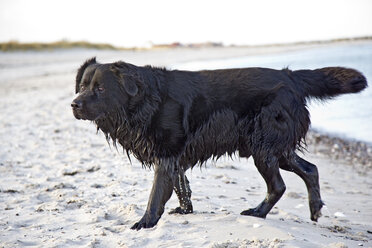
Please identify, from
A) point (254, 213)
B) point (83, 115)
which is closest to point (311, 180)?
point (254, 213)

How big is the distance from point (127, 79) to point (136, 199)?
1493 mm

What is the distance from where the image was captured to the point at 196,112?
4332 mm

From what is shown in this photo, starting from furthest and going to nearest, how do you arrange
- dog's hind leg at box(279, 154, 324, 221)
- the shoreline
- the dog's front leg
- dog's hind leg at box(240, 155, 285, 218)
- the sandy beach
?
1. the shoreline
2. dog's hind leg at box(279, 154, 324, 221)
3. dog's hind leg at box(240, 155, 285, 218)
4. the dog's front leg
5. the sandy beach

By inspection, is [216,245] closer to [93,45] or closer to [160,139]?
[160,139]

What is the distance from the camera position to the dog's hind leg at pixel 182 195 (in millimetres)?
4617

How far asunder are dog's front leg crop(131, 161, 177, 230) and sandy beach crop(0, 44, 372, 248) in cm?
11

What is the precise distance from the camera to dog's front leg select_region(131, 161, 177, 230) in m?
4.22

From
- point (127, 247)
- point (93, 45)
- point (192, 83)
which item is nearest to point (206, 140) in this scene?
point (192, 83)

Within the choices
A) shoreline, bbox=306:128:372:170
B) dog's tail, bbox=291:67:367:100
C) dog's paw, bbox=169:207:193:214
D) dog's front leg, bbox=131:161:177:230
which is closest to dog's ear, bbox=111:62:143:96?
dog's front leg, bbox=131:161:177:230

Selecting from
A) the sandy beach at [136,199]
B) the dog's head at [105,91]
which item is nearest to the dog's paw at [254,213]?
the sandy beach at [136,199]

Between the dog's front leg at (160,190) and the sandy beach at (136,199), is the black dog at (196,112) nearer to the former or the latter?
the dog's front leg at (160,190)

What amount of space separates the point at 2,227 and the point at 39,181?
157 centimetres

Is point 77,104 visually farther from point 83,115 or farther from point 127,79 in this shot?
point 127,79

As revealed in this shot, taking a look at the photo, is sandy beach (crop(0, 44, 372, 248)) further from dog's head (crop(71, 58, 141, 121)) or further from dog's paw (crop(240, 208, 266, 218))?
dog's head (crop(71, 58, 141, 121))
